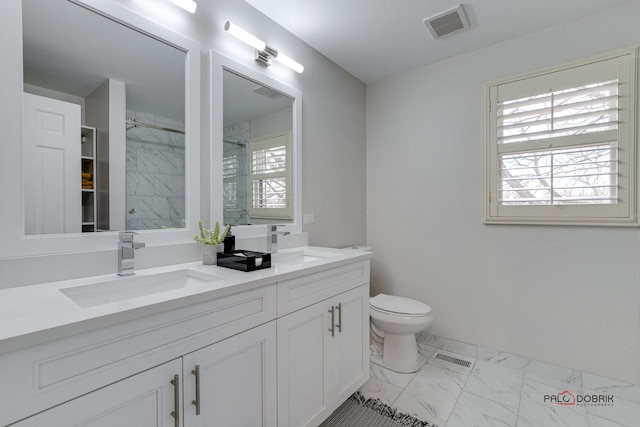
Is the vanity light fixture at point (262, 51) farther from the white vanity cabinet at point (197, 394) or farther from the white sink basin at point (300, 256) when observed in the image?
the white vanity cabinet at point (197, 394)

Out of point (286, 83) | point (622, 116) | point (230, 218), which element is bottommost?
point (230, 218)

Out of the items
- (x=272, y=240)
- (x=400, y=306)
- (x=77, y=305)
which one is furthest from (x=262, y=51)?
(x=400, y=306)

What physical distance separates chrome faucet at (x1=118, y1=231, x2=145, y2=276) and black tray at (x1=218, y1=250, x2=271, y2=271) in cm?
35

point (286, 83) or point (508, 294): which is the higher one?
point (286, 83)

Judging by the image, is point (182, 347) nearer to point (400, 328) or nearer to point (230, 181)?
point (230, 181)

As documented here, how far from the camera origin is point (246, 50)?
5.92ft

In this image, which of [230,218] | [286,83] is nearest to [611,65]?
[286,83]

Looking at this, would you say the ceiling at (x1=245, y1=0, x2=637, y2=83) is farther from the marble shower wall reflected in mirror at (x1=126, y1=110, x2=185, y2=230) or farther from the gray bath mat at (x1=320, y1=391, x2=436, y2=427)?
the gray bath mat at (x1=320, y1=391, x2=436, y2=427)

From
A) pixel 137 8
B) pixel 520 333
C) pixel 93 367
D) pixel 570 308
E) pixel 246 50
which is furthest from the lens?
pixel 520 333

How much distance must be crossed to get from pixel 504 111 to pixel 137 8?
94.0 inches

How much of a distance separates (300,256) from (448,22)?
6.09 feet

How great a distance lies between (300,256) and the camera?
6.50 ft

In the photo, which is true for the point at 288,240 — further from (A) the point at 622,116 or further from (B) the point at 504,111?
(A) the point at 622,116

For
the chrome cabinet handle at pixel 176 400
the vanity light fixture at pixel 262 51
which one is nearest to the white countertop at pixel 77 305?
the chrome cabinet handle at pixel 176 400
